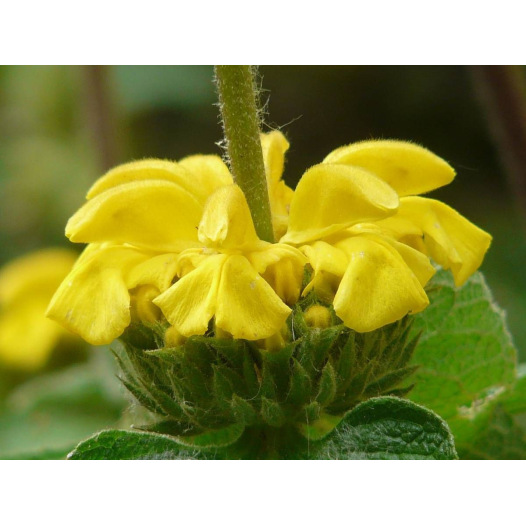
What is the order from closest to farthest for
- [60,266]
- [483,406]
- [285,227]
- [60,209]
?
[285,227], [483,406], [60,266], [60,209]

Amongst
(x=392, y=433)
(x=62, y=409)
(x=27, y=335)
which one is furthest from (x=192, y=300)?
(x=27, y=335)

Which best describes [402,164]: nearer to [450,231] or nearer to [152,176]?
[450,231]

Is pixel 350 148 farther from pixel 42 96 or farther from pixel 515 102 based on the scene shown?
pixel 42 96

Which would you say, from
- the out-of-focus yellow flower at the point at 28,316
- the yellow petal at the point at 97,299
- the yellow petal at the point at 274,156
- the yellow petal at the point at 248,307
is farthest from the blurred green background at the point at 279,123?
the yellow petal at the point at 248,307

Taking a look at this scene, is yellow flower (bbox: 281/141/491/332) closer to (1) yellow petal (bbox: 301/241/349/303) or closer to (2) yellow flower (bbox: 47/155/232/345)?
(1) yellow petal (bbox: 301/241/349/303)

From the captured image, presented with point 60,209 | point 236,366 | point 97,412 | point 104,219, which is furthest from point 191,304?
point 60,209

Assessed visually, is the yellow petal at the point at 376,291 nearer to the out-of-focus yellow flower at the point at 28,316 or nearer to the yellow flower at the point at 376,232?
the yellow flower at the point at 376,232
